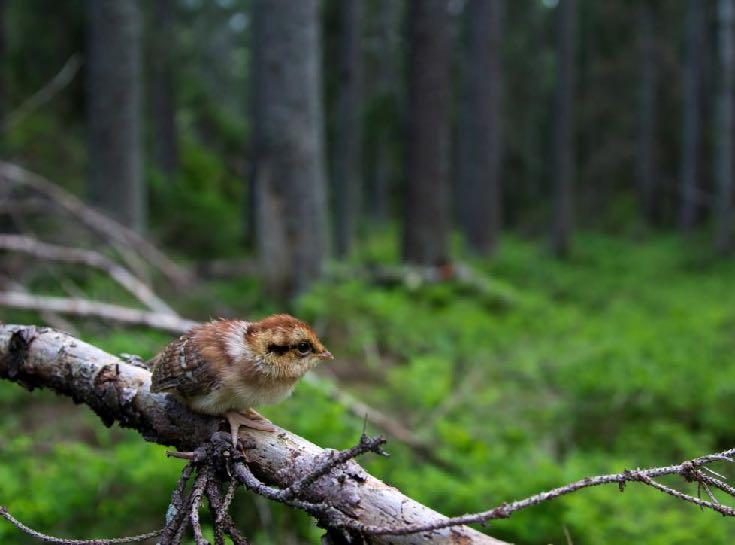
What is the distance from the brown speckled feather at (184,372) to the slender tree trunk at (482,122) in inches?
790

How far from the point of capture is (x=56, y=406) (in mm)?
6617

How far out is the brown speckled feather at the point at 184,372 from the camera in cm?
217

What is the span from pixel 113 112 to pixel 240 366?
33.2ft

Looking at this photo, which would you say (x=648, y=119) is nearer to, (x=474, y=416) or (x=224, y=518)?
(x=474, y=416)

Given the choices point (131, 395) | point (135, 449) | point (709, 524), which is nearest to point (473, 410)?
point (709, 524)

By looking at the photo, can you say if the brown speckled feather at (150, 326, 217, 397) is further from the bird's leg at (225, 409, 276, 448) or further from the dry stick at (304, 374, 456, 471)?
the dry stick at (304, 374, 456, 471)

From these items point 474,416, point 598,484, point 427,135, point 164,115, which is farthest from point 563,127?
point 598,484

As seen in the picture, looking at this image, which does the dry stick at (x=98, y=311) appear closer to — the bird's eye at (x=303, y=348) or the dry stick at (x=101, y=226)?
the dry stick at (x=101, y=226)

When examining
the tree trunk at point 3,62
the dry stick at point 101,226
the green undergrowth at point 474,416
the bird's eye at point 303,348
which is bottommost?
the green undergrowth at point 474,416

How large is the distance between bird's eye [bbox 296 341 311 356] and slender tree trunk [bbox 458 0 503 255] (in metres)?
20.0

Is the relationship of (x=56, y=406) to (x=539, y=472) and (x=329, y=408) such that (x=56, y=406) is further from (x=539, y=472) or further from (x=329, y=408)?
(x=539, y=472)

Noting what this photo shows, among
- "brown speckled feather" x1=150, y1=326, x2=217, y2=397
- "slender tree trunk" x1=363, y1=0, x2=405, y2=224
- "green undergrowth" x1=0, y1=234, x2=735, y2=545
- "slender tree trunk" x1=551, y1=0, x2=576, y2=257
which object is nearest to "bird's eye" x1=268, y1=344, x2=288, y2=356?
"brown speckled feather" x1=150, y1=326, x2=217, y2=397

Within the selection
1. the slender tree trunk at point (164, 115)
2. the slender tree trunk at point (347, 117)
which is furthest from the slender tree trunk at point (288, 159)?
the slender tree trunk at point (164, 115)

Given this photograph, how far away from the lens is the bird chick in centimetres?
215
